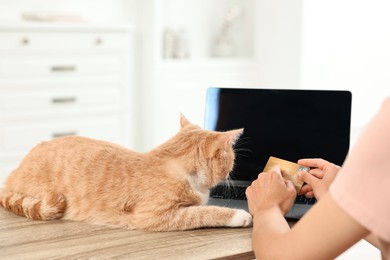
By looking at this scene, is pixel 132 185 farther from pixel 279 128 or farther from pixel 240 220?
pixel 279 128

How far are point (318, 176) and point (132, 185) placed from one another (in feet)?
1.41

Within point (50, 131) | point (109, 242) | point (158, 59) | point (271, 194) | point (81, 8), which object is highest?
point (81, 8)

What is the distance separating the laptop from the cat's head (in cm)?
15

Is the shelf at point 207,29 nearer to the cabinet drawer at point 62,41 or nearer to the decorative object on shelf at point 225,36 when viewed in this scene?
the decorative object on shelf at point 225,36

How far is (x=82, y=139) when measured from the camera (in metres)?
1.51

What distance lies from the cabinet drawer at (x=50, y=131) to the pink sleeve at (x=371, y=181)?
3.25 m

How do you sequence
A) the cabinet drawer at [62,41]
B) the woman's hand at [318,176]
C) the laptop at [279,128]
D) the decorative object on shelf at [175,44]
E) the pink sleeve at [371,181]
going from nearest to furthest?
the pink sleeve at [371,181] → the woman's hand at [318,176] → the laptop at [279,128] → the cabinet drawer at [62,41] → the decorative object on shelf at [175,44]

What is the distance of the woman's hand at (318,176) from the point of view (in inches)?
50.4

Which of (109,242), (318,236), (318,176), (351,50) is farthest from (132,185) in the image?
(351,50)

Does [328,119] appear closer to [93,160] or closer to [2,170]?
[93,160]

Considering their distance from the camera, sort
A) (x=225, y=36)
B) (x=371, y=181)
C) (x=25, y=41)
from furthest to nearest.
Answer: (x=225, y=36) → (x=25, y=41) → (x=371, y=181)

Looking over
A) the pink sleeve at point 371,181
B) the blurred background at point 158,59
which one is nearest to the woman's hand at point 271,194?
the pink sleeve at point 371,181

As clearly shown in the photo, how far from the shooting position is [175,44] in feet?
15.0

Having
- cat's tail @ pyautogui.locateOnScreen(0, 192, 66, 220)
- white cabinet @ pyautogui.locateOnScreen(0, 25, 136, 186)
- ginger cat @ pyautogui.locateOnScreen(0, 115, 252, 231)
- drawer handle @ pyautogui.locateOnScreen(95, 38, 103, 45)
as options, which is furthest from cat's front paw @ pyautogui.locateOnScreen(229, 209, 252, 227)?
drawer handle @ pyautogui.locateOnScreen(95, 38, 103, 45)
